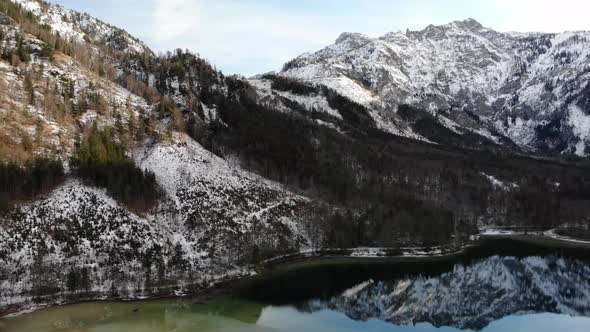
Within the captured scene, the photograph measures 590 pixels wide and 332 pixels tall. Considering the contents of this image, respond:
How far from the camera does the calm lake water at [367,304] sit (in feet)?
250

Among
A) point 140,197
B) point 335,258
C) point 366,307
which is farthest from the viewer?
point 335,258

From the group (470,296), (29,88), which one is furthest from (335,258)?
(29,88)

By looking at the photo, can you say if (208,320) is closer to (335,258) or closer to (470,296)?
(335,258)

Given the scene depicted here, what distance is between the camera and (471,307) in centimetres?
9312

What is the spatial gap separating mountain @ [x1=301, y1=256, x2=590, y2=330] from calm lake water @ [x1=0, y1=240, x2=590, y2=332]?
0.19 meters

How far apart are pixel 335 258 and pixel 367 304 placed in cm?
3341

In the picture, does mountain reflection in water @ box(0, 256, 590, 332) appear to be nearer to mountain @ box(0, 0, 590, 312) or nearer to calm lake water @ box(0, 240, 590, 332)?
calm lake water @ box(0, 240, 590, 332)

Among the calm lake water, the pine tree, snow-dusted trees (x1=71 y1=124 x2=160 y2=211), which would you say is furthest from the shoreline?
the pine tree

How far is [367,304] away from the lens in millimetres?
91562

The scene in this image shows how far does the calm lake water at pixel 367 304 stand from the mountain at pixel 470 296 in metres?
0.19

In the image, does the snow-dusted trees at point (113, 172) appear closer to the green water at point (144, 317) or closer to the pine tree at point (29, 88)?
the pine tree at point (29, 88)

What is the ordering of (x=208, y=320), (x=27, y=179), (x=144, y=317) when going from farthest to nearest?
1. (x=27, y=179)
2. (x=144, y=317)
3. (x=208, y=320)

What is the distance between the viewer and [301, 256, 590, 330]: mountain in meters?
85.6

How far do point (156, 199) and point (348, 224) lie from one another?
169 ft
